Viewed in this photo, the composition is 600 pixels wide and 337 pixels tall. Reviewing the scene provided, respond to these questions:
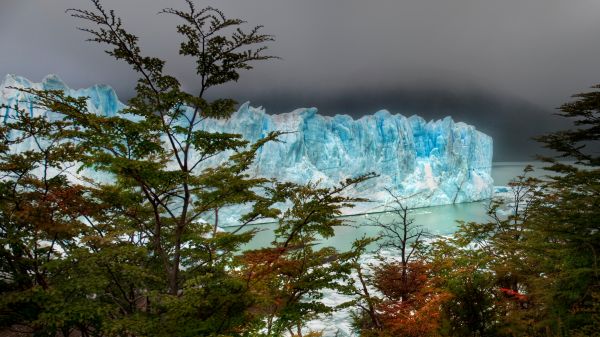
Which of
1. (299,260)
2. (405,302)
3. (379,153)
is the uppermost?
(379,153)

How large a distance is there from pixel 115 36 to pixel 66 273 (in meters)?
3.19

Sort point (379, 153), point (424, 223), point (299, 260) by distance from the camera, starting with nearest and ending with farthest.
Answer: point (299, 260)
point (424, 223)
point (379, 153)

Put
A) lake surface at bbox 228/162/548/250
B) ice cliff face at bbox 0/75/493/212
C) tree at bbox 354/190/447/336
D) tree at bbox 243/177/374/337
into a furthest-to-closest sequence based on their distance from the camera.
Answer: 1. ice cliff face at bbox 0/75/493/212
2. lake surface at bbox 228/162/548/250
3. tree at bbox 354/190/447/336
4. tree at bbox 243/177/374/337

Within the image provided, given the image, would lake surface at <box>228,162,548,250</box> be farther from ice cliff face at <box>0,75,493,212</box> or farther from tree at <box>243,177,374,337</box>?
tree at <box>243,177,374,337</box>

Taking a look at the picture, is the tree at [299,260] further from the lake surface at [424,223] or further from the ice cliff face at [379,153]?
the ice cliff face at [379,153]

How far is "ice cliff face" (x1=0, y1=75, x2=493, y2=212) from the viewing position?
44906 millimetres

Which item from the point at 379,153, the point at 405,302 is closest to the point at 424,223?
the point at 379,153

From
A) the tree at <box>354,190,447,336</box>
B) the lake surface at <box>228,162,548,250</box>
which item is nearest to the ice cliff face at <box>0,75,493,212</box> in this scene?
the lake surface at <box>228,162,548,250</box>

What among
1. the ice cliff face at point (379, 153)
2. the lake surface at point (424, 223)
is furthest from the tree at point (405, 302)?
the ice cliff face at point (379, 153)

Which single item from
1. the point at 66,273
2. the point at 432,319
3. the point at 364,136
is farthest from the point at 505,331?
the point at 364,136

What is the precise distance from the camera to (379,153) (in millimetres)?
51062

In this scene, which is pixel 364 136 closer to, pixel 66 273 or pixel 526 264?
pixel 526 264

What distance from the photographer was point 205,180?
3.85 metres

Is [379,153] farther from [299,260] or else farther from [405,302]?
[299,260]
